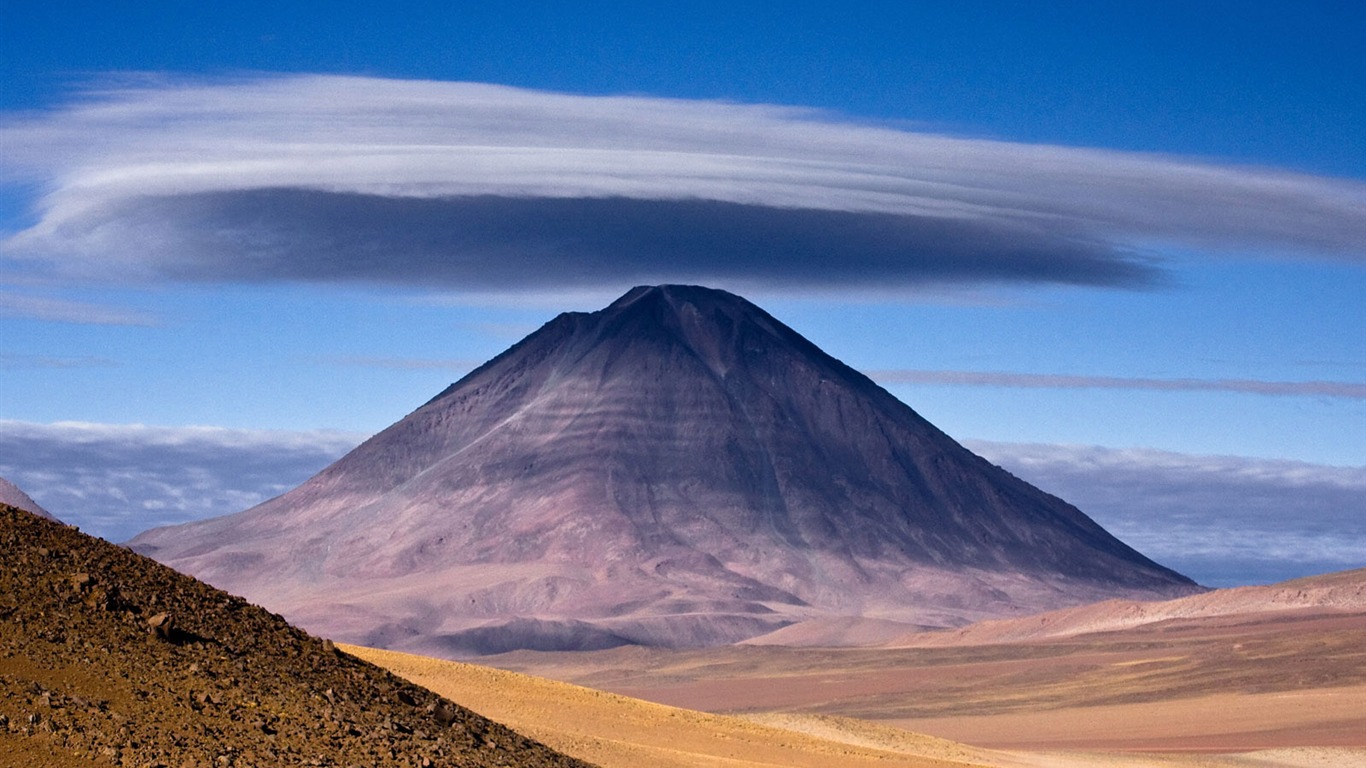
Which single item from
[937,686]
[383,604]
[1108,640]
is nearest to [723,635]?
[383,604]

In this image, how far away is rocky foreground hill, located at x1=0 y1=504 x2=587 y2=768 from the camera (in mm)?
18750

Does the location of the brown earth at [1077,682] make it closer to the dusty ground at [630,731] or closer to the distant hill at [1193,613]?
the distant hill at [1193,613]

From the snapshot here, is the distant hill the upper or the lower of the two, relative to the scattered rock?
upper

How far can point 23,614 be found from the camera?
20.7 meters


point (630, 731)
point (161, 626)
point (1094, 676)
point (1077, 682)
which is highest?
point (1094, 676)

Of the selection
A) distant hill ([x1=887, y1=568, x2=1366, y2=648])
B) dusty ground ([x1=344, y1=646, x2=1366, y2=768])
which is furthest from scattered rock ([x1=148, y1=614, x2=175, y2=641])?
distant hill ([x1=887, y1=568, x2=1366, y2=648])

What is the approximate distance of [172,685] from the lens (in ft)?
68.1

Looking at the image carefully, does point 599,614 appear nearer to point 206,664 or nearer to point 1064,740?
point 1064,740

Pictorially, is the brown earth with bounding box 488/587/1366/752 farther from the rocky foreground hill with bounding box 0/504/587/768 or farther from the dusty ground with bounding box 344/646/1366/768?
the rocky foreground hill with bounding box 0/504/587/768

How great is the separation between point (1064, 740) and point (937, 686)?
34.6 m

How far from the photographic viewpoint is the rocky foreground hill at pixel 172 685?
61.5 feet

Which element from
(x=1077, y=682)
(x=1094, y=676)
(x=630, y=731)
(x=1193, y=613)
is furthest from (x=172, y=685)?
(x=1193, y=613)

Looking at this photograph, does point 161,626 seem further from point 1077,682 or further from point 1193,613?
Answer: point 1193,613

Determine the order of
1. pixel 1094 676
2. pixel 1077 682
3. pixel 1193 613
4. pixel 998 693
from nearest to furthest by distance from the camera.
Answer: pixel 998 693 < pixel 1077 682 < pixel 1094 676 < pixel 1193 613
